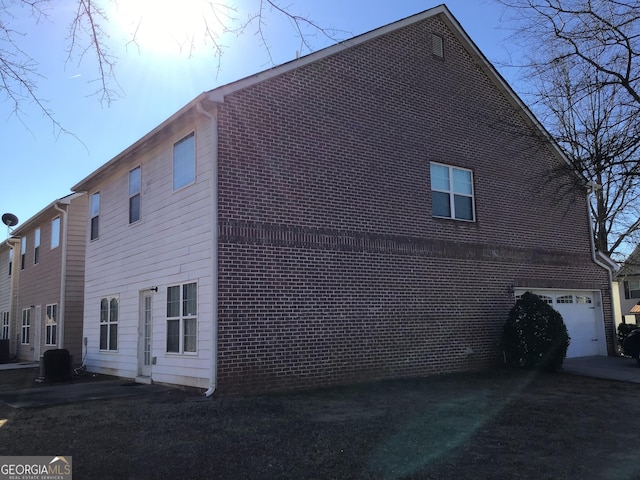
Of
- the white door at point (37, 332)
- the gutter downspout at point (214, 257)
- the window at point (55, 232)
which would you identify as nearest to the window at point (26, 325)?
the white door at point (37, 332)

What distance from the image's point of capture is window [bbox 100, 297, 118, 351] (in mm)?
14963

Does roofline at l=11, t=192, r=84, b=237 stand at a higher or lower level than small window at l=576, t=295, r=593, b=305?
higher

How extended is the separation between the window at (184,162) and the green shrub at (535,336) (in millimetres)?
8784

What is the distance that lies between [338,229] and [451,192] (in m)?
4.09

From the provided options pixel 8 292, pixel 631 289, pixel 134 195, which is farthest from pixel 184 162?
pixel 631 289

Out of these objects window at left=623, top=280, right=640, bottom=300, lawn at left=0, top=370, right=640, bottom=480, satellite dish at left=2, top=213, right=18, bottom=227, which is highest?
satellite dish at left=2, top=213, right=18, bottom=227

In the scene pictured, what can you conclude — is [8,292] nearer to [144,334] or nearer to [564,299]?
[144,334]

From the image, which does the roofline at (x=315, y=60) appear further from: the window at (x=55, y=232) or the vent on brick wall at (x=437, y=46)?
the window at (x=55, y=232)

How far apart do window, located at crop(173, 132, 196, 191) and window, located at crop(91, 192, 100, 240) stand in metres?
5.68

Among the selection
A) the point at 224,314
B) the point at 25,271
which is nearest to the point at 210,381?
the point at 224,314

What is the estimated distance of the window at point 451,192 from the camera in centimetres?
1427

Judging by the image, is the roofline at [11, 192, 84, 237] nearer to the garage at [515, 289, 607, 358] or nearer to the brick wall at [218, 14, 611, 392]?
the brick wall at [218, 14, 611, 392]

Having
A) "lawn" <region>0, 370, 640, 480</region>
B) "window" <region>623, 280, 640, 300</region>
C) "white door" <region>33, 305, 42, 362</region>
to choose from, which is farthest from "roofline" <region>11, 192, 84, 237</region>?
"window" <region>623, 280, 640, 300</region>

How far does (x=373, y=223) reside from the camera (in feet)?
41.7
